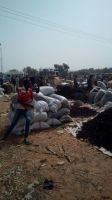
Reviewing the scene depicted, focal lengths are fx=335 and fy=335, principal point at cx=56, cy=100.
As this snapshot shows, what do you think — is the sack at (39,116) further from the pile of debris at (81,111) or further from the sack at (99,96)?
the sack at (99,96)

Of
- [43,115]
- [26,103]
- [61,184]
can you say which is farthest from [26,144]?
[61,184]

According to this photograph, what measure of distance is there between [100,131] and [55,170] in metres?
2.39

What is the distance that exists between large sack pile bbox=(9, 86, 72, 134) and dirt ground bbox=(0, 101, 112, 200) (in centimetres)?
85

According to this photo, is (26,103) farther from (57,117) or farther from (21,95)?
(57,117)

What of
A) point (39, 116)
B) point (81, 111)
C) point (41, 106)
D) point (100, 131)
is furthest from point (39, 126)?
point (81, 111)

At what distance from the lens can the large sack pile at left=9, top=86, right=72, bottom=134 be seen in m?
9.31

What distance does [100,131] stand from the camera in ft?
27.1

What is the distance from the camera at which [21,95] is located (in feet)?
28.0

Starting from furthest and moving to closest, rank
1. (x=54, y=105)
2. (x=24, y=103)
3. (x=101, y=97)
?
(x=101, y=97) < (x=54, y=105) < (x=24, y=103)

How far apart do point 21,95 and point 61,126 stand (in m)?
2.02

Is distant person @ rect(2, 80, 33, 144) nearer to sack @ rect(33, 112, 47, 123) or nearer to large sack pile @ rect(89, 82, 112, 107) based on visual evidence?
sack @ rect(33, 112, 47, 123)

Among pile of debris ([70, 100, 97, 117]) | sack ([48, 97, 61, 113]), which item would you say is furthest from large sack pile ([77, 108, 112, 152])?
pile of debris ([70, 100, 97, 117])

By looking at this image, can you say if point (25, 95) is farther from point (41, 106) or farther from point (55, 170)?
point (55, 170)

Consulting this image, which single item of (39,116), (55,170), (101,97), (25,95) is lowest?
(55,170)
